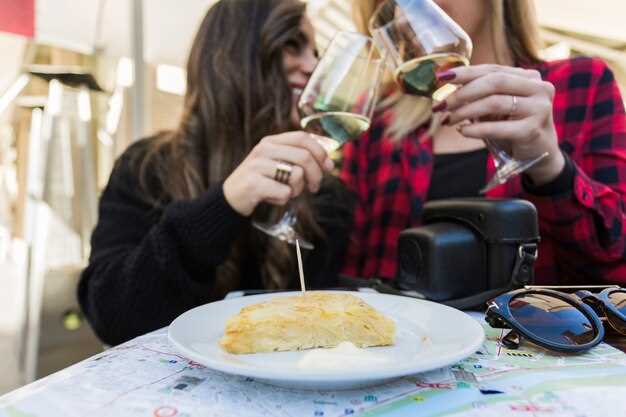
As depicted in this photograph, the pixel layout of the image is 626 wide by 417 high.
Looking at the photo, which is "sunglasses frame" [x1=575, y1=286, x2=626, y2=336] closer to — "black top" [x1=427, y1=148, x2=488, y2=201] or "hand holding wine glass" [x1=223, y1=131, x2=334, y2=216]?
"hand holding wine glass" [x1=223, y1=131, x2=334, y2=216]

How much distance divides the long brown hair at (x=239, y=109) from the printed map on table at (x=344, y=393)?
0.77 meters

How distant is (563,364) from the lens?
21.3 inches

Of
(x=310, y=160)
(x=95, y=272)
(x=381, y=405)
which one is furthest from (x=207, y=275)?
(x=381, y=405)

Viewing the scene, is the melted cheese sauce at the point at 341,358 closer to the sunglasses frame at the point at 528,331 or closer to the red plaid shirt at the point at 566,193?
the sunglasses frame at the point at 528,331

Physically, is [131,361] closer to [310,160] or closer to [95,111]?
[310,160]

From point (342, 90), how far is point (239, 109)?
1.65ft

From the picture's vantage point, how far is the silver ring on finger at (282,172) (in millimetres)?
916

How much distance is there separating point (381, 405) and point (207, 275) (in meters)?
0.71

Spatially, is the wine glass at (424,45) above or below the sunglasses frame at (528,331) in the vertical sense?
above

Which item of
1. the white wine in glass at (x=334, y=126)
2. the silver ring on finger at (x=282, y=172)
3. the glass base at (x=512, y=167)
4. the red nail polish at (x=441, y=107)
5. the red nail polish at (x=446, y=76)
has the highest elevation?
the red nail polish at (x=446, y=76)

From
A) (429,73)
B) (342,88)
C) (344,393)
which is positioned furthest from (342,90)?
(344,393)

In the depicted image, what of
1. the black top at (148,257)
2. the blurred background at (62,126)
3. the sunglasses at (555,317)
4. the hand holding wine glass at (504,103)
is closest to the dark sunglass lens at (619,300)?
the sunglasses at (555,317)

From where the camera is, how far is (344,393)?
47 cm

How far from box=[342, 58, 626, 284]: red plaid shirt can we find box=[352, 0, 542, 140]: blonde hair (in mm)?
45
